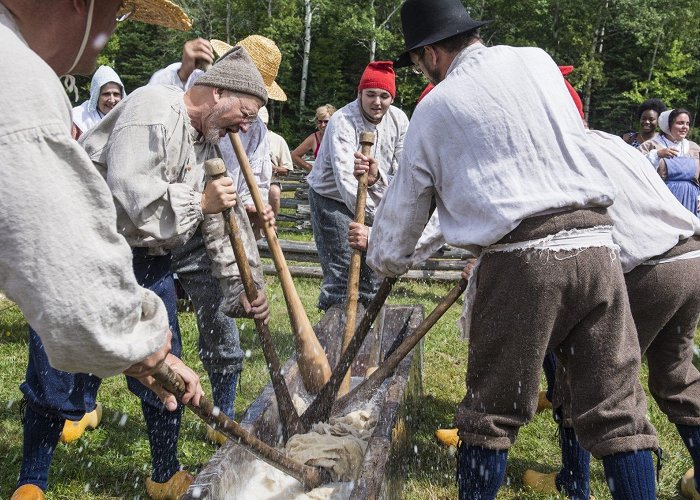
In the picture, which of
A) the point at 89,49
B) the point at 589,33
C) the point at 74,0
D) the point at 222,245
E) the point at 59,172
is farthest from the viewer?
the point at 589,33

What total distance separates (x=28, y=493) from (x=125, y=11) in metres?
2.29

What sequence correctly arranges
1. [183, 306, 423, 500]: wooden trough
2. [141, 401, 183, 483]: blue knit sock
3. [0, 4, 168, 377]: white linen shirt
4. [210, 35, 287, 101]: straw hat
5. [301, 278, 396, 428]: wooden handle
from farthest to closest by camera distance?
[210, 35, 287, 101]: straw hat, [301, 278, 396, 428]: wooden handle, [141, 401, 183, 483]: blue knit sock, [183, 306, 423, 500]: wooden trough, [0, 4, 168, 377]: white linen shirt

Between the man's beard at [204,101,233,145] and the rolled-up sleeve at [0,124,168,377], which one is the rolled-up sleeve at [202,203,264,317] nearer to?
the man's beard at [204,101,233,145]

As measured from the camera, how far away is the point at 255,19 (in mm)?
35844

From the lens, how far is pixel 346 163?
17.6 feet

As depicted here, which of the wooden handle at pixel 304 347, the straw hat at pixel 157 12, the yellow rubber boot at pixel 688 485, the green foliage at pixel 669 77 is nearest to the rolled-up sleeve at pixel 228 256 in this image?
the wooden handle at pixel 304 347

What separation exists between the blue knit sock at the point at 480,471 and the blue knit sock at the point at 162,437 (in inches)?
60.2

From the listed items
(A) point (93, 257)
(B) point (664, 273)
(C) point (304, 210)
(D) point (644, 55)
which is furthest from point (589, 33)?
(A) point (93, 257)

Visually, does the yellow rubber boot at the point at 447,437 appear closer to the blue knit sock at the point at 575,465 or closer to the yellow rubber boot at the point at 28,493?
the blue knit sock at the point at 575,465

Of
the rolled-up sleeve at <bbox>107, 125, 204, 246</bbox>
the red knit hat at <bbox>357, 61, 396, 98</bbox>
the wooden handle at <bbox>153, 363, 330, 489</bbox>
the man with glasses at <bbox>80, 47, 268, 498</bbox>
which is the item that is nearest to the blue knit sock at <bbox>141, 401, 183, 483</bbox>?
the man with glasses at <bbox>80, 47, 268, 498</bbox>

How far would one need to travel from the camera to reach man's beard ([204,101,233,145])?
348 centimetres

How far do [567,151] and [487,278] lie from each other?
56cm

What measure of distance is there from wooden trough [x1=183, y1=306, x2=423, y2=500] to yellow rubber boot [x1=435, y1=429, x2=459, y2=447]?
0.28m

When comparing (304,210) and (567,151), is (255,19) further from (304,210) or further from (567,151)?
(567,151)
